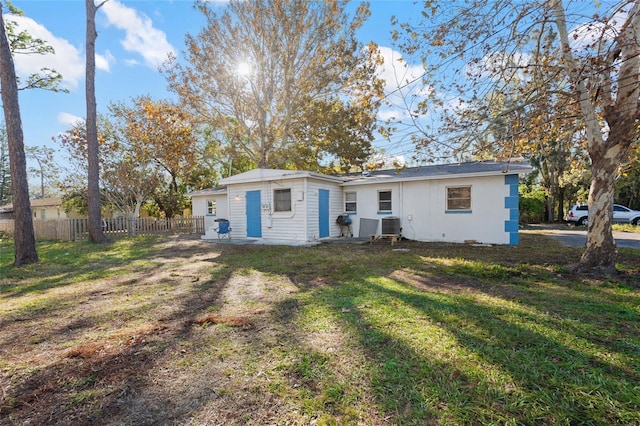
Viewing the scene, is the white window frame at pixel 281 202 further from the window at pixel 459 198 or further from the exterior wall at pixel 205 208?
the exterior wall at pixel 205 208

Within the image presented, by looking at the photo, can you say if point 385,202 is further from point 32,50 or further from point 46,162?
point 46,162

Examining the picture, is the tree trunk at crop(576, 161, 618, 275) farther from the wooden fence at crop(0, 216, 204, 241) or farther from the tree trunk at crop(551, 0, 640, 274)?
the wooden fence at crop(0, 216, 204, 241)

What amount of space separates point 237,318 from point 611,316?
424 cm

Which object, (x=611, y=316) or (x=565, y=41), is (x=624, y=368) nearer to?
(x=611, y=316)

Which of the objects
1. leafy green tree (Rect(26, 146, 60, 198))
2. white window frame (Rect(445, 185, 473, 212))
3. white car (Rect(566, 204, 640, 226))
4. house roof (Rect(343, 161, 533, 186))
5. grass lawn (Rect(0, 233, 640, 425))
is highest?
leafy green tree (Rect(26, 146, 60, 198))

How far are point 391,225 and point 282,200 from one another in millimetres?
4216

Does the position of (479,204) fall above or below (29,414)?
above

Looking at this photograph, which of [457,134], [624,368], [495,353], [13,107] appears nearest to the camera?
[624,368]

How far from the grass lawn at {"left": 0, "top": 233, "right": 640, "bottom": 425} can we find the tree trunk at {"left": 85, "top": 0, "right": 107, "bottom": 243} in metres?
7.72

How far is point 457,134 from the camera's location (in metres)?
5.32

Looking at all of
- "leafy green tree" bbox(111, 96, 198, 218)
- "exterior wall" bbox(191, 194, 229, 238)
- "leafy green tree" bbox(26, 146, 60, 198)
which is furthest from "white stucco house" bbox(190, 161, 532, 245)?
"leafy green tree" bbox(26, 146, 60, 198)

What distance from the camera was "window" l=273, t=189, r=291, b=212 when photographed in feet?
36.5

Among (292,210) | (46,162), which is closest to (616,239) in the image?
(292,210)

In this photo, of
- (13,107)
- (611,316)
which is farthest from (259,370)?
(13,107)
